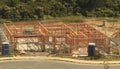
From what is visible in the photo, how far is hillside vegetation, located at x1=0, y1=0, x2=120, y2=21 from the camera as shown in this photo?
71.8 meters

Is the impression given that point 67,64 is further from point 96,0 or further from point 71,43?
point 96,0

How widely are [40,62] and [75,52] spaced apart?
18.6 ft

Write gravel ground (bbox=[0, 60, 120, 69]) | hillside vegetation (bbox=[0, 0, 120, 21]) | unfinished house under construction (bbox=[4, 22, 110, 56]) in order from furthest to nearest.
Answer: hillside vegetation (bbox=[0, 0, 120, 21])
unfinished house under construction (bbox=[4, 22, 110, 56])
gravel ground (bbox=[0, 60, 120, 69])

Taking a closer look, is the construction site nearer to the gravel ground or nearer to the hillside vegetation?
the gravel ground

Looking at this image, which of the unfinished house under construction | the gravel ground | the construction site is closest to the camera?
the gravel ground

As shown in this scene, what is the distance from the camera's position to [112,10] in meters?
80.2

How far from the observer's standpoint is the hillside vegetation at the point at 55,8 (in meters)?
71.8

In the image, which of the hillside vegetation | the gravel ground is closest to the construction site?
the gravel ground

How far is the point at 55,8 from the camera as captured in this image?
77938 mm

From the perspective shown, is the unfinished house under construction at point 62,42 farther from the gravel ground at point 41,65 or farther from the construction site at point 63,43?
the gravel ground at point 41,65

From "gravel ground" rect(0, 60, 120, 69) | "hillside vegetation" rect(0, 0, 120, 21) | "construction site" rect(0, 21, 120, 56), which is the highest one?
"hillside vegetation" rect(0, 0, 120, 21)

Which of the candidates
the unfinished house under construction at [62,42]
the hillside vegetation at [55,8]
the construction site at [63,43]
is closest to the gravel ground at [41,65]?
the construction site at [63,43]

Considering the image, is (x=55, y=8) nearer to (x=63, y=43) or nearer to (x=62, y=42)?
(x=62, y=42)

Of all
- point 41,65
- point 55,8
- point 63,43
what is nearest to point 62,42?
point 63,43
